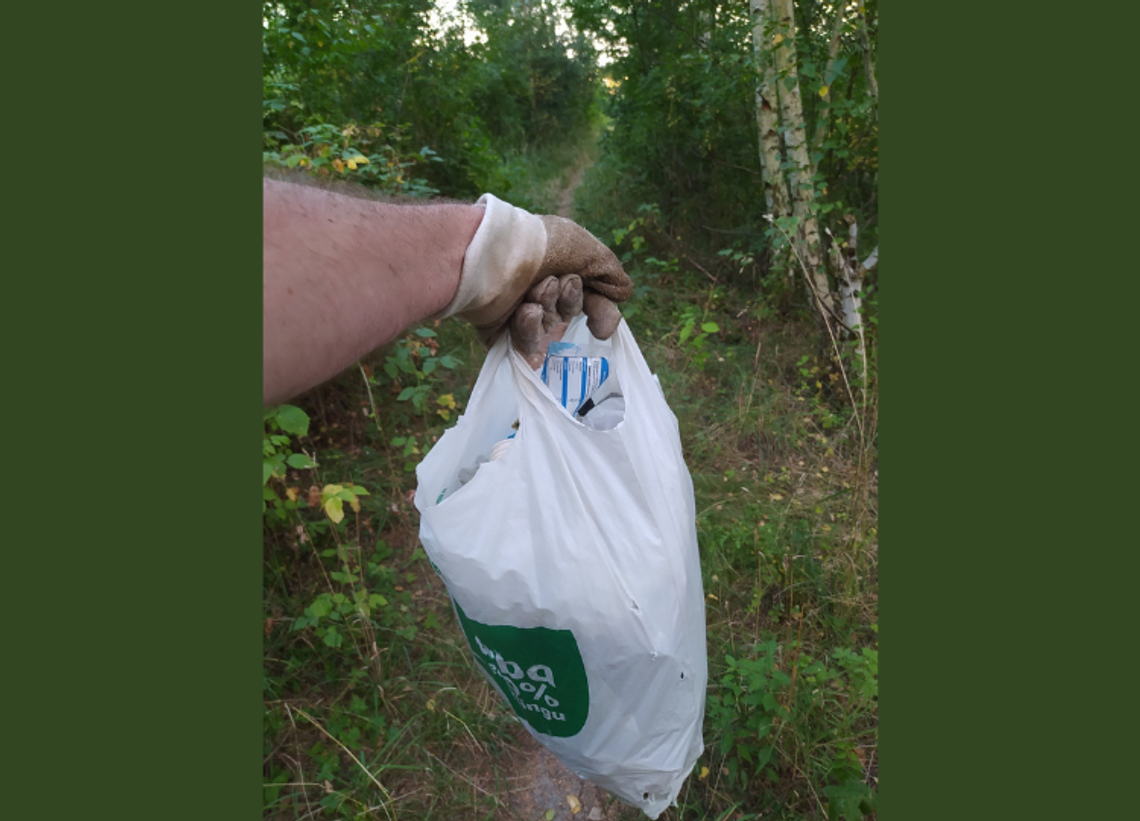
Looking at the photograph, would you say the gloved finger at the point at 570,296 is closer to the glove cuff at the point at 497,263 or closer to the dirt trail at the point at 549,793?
the glove cuff at the point at 497,263

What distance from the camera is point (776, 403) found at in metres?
3.04

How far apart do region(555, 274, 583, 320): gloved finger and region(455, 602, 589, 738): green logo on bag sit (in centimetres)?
61

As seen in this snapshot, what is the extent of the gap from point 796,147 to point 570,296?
253 cm

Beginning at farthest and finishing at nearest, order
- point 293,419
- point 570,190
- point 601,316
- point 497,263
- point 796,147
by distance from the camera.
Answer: point 570,190 < point 796,147 < point 293,419 < point 601,316 < point 497,263

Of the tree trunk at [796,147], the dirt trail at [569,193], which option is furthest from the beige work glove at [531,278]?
the dirt trail at [569,193]

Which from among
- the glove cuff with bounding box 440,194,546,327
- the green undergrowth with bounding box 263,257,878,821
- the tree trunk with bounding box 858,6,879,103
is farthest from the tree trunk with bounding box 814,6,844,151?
the glove cuff with bounding box 440,194,546,327

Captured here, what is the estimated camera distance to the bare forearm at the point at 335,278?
0.63m

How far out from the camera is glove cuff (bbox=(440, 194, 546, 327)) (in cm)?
95

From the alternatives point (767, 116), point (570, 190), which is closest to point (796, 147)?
point (767, 116)

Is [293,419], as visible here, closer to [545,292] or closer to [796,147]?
[545,292]

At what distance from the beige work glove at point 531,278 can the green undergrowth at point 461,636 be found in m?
0.73

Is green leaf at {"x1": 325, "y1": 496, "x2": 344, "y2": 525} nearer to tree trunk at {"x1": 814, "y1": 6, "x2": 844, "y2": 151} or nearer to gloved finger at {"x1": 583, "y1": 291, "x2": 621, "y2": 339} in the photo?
gloved finger at {"x1": 583, "y1": 291, "x2": 621, "y2": 339}

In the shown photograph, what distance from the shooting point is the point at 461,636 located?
1.94 metres

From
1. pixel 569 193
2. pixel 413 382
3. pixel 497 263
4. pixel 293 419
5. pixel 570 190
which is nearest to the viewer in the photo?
pixel 497 263
